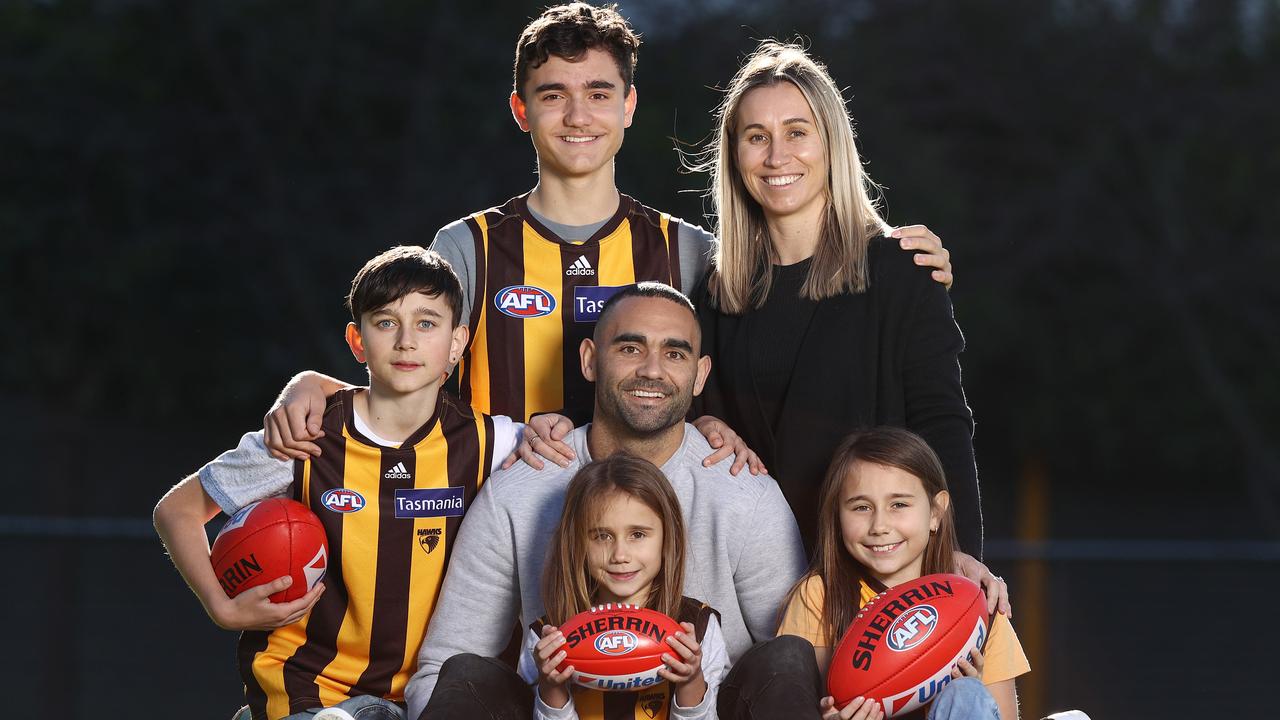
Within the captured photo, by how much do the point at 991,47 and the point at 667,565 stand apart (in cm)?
1227

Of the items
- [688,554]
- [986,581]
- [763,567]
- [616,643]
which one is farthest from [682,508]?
[986,581]

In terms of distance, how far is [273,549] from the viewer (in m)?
3.32

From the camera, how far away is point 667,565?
3145mm

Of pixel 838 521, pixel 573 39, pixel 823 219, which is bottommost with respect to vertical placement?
pixel 838 521

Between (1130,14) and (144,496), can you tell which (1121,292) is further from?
(144,496)

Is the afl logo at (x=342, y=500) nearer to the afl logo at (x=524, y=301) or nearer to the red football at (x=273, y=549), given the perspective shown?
the red football at (x=273, y=549)

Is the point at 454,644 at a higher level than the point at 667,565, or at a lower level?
lower

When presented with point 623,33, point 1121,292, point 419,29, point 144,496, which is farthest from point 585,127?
point 1121,292

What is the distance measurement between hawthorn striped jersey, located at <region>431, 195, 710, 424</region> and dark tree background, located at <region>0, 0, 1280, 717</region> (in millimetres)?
4886

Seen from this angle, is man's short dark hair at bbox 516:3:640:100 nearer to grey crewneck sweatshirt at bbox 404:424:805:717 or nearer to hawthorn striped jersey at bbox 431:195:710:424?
hawthorn striped jersey at bbox 431:195:710:424

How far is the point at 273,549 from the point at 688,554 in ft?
3.15

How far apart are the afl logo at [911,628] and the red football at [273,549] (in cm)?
133

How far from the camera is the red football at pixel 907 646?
2.98 meters

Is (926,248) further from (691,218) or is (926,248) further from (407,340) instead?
(691,218)
